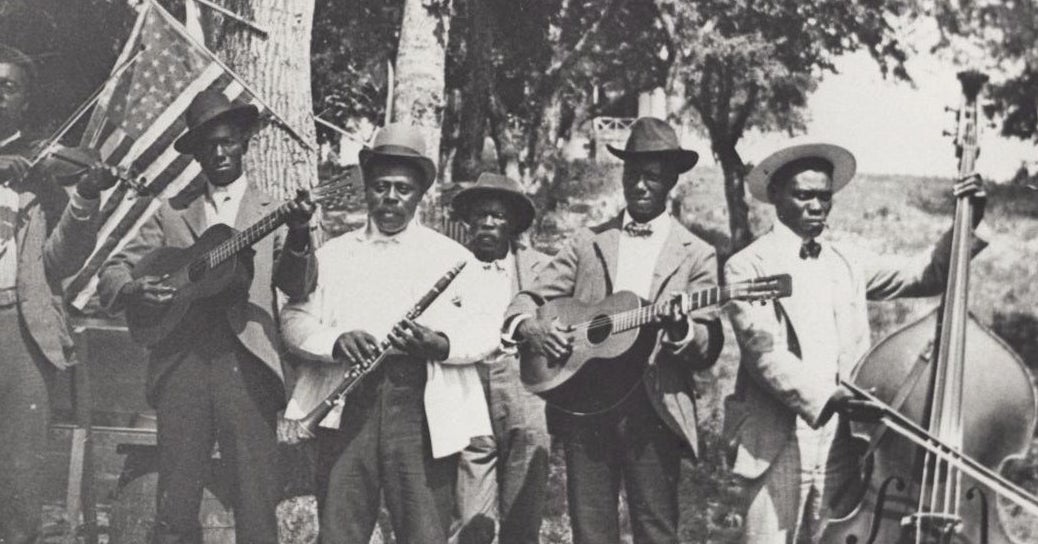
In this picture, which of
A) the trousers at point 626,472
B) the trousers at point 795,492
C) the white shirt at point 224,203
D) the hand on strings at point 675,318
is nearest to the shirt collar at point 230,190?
the white shirt at point 224,203

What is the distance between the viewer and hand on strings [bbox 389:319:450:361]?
480 cm

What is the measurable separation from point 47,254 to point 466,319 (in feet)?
7.13

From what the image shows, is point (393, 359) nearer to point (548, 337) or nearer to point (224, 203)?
point (548, 337)

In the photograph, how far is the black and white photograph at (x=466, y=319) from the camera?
4559mm

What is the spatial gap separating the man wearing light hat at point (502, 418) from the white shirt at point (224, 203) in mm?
1110

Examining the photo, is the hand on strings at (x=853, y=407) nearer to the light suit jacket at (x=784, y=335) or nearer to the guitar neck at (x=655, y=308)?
the light suit jacket at (x=784, y=335)

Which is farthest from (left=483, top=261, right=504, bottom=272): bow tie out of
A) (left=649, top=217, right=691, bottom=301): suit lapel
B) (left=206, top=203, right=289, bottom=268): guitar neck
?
(left=206, top=203, right=289, bottom=268): guitar neck

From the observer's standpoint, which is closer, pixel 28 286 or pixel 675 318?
pixel 675 318

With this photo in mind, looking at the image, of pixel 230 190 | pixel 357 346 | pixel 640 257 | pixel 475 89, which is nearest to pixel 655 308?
pixel 640 257

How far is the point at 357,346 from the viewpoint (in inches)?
189

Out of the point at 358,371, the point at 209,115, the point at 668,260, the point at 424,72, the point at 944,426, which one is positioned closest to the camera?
the point at 944,426

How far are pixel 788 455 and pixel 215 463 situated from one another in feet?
8.22

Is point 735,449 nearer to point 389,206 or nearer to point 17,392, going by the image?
point 389,206

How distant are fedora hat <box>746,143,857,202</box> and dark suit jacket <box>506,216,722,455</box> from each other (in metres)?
0.37
